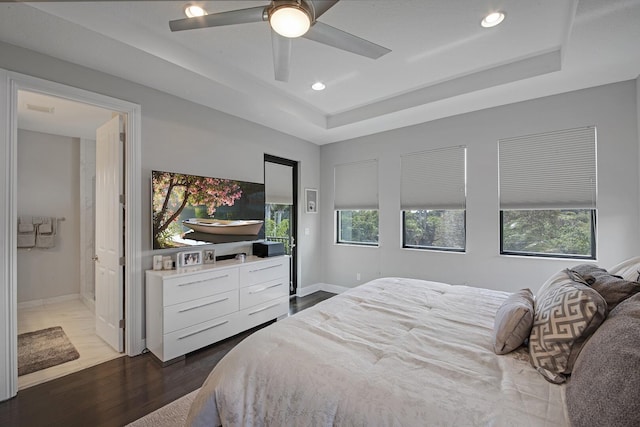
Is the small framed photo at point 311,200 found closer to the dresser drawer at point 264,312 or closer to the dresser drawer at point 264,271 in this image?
the dresser drawer at point 264,271

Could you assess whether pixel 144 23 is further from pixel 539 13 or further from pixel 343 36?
pixel 539 13

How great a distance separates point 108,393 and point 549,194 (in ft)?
14.8

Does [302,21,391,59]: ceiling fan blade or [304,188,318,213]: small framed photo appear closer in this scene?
[302,21,391,59]: ceiling fan blade

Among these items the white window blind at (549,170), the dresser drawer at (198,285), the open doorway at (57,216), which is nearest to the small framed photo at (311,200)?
the dresser drawer at (198,285)

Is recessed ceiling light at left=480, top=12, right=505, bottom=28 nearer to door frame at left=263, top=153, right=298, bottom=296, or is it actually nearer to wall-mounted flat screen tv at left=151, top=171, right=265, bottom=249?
wall-mounted flat screen tv at left=151, top=171, right=265, bottom=249

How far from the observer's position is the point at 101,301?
3057 millimetres

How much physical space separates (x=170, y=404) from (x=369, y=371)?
168cm

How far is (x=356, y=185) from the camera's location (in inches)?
183

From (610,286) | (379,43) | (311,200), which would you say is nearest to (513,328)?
(610,286)

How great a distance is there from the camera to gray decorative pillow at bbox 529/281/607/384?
1140mm

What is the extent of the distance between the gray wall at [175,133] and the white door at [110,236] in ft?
0.73

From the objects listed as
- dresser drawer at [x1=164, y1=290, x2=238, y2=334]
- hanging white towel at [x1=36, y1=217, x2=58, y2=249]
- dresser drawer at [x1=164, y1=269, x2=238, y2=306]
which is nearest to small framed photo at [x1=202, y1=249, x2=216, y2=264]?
dresser drawer at [x1=164, y1=269, x2=238, y2=306]

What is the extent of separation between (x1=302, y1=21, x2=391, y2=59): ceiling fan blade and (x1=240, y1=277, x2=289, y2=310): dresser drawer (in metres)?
2.53

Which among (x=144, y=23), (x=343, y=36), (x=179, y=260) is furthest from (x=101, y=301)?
(x=343, y=36)
